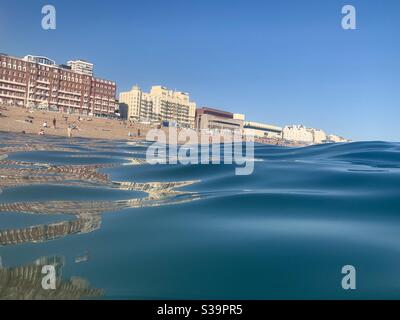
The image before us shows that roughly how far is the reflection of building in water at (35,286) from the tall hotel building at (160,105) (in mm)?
122685

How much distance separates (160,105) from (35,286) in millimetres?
136726

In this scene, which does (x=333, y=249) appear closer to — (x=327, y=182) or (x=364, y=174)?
(x=327, y=182)

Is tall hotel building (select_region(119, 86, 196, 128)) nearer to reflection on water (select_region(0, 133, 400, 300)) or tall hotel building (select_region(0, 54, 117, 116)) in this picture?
tall hotel building (select_region(0, 54, 117, 116))

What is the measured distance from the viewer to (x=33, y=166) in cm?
746

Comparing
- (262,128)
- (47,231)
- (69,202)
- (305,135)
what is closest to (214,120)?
(262,128)

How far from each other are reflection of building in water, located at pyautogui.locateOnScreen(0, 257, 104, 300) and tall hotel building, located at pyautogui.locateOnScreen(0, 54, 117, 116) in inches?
3400

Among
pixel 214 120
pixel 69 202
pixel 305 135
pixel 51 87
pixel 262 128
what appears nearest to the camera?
pixel 69 202

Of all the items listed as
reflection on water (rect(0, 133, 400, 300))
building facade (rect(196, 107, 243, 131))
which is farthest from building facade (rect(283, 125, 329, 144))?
reflection on water (rect(0, 133, 400, 300))

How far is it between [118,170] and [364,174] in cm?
475

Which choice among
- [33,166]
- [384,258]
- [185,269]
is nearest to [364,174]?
[384,258]

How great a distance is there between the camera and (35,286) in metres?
2.02

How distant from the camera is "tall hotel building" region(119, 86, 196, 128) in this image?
130500 mm

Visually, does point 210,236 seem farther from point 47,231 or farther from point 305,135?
point 305,135

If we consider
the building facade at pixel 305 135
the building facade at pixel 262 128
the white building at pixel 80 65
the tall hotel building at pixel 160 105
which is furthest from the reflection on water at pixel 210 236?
the building facade at pixel 262 128
